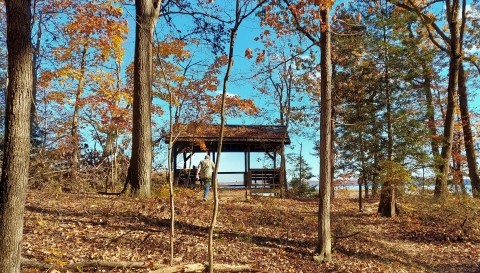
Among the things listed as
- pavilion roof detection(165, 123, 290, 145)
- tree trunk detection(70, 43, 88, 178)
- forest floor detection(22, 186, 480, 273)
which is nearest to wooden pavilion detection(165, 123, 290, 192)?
pavilion roof detection(165, 123, 290, 145)

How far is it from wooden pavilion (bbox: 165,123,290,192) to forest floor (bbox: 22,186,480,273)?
4907 mm

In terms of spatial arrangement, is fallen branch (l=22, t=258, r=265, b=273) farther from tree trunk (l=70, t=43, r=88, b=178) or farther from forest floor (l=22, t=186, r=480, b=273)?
tree trunk (l=70, t=43, r=88, b=178)

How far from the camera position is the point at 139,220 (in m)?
7.17

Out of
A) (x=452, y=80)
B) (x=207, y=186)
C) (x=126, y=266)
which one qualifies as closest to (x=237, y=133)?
(x=207, y=186)

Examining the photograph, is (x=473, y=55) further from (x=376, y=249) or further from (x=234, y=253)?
(x=234, y=253)

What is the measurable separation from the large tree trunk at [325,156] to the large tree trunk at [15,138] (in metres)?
5.00

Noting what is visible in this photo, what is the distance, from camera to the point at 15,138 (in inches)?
144

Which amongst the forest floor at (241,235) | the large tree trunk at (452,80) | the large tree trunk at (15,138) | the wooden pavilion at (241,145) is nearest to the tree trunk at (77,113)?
the wooden pavilion at (241,145)

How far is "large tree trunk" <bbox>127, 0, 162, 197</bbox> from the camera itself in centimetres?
884

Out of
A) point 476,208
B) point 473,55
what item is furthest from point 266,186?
point 473,55

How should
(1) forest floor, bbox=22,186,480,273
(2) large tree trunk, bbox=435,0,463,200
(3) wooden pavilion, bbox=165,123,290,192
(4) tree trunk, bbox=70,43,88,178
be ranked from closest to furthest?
(1) forest floor, bbox=22,186,480,273, (2) large tree trunk, bbox=435,0,463,200, (4) tree trunk, bbox=70,43,88,178, (3) wooden pavilion, bbox=165,123,290,192

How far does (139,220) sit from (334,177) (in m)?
12.2

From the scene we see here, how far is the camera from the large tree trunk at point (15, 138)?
3.58 m

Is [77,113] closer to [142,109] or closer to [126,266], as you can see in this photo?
[142,109]
